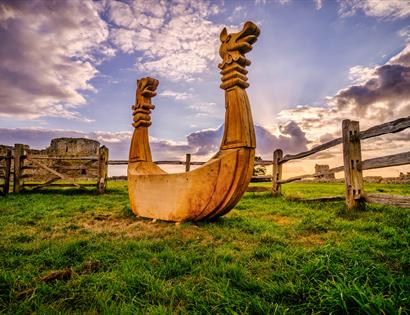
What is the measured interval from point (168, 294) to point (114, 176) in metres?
19.3

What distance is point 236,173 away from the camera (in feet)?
11.3

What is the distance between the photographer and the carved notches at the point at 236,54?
3.54m

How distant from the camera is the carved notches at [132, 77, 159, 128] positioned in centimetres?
511

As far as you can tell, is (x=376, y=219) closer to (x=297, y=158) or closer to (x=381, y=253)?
(x=381, y=253)

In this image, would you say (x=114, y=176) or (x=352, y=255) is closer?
(x=352, y=255)

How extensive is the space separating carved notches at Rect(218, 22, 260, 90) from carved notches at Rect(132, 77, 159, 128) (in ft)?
6.11

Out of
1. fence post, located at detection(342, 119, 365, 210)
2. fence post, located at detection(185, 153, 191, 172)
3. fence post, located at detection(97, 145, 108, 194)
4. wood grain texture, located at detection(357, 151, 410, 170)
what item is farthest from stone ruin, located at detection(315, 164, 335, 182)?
fence post, located at detection(97, 145, 108, 194)

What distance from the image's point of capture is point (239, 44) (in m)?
3.58

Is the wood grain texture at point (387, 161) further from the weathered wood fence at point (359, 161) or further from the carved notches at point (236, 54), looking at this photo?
the carved notches at point (236, 54)

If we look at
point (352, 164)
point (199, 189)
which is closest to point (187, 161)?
point (352, 164)

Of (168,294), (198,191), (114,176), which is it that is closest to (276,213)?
Answer: (198,191)

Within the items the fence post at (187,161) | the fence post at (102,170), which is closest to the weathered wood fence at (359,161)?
the fence post at (187,161)

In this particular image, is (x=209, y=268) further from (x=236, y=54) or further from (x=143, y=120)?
(x=143, y=120)

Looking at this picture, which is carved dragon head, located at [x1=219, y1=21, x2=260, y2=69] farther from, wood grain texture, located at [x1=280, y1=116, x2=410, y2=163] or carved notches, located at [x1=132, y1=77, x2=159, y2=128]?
wood grain texture, located at [x1=280, y1=116, x2=410, y2=163]
